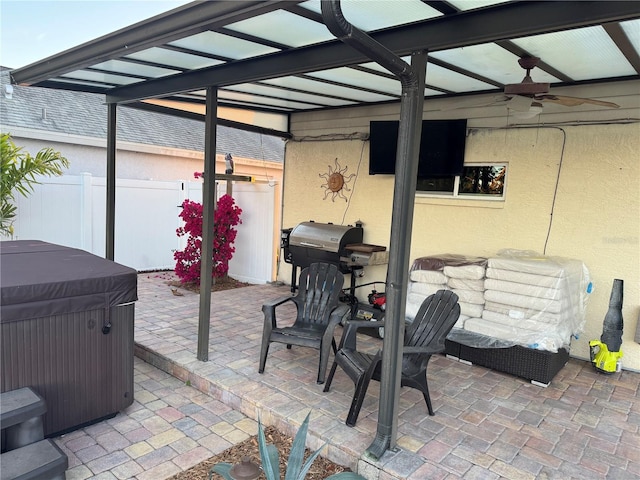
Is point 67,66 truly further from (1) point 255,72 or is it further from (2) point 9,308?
(2) point 9,308

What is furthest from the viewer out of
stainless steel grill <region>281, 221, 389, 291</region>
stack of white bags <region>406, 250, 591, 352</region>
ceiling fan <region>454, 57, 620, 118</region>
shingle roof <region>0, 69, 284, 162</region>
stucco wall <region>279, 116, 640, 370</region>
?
shingle roof <region>0, 69, 284, 162</region>

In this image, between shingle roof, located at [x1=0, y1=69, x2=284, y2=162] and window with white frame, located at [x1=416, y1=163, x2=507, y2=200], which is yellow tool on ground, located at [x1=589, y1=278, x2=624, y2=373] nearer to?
window with white frame, located at [x1=416, y1=163, x2=507, y2=200]

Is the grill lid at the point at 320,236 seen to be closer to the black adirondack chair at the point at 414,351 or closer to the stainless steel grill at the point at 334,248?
the stainless steel grill at the point at 334,248

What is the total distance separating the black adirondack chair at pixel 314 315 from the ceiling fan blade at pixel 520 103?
2217mm

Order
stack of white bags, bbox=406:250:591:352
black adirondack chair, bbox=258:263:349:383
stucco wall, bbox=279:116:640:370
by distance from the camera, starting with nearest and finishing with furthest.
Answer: black adirondack chair, bbox=258:263:349:383 → stack of white bags, bbox=406:250:591:352 → stucco wall, bbox=279:116:640:370

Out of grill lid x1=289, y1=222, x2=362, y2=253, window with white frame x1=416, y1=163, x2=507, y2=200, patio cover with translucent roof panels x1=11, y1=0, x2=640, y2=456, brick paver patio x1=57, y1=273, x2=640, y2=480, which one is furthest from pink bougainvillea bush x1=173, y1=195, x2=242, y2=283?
window with white frame x1=416, y1=163, x2=507, y2=200

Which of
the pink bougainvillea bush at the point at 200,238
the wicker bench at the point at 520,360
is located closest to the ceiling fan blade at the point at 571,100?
the wicker bench at the point at 520,360

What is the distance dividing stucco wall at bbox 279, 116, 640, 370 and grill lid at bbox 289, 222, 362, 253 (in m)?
0.71

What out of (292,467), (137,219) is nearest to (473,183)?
(292,467)

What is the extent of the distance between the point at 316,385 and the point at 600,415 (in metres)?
2.27

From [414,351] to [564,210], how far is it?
2.74 meters

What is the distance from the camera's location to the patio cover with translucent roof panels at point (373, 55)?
228 cm

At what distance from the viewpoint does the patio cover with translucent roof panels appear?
89.7 inches

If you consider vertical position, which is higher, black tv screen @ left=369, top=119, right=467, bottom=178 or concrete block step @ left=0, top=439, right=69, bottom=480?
black tv screen @ left=369, top=119, right=467, bottom=178
